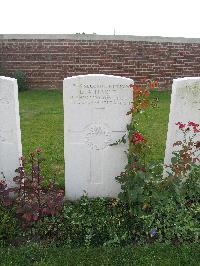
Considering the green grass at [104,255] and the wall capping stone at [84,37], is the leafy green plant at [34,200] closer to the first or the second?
the green grass at [104,255]

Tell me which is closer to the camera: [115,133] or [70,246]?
[70,246]

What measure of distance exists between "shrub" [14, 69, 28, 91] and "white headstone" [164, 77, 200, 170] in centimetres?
803

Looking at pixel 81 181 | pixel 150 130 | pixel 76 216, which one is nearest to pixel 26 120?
pixel 150 130

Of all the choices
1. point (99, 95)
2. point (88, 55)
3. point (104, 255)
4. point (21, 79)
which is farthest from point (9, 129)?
point (88, 55)

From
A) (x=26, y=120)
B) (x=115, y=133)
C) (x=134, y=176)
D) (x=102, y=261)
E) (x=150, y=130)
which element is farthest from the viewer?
(x=26, y=120)

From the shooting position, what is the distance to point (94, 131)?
429 centimetres

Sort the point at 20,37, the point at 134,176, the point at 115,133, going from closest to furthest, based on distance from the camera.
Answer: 1. the point at 134,176
2. the point at 115,133
3. the point at 20,37

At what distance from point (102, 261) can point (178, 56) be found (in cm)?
970

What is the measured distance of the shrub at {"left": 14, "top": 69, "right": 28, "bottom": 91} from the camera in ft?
Answer: 38.0

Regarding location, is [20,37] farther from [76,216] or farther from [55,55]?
[76,216]

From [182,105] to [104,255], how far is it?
6.05 feet

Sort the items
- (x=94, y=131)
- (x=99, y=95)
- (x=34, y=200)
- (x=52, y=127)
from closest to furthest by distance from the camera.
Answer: (x=34, y=200), (x=99, y=95), (x=94, y=131), (x=52, y=127)

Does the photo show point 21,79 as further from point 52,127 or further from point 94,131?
point 94,131

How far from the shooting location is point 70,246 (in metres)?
3.67
